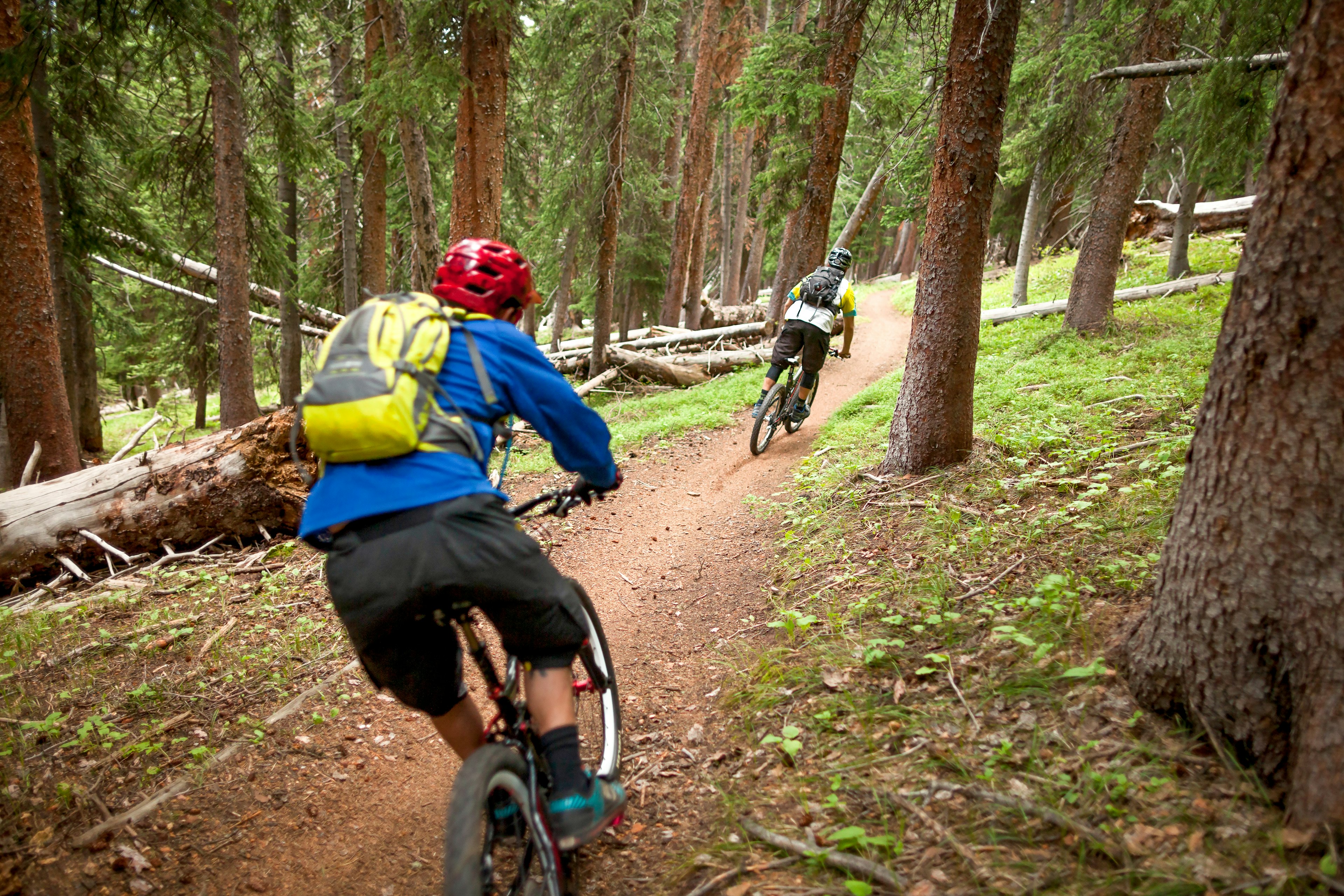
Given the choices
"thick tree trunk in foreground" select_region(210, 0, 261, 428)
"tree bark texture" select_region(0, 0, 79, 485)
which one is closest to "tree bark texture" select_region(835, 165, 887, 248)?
"thick tree trunk in foreground" select_region(210, 0, 261, 428)

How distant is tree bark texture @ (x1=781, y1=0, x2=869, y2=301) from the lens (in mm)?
12352

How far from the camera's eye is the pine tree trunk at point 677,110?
17375 millimetres

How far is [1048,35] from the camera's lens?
12188 millimetres

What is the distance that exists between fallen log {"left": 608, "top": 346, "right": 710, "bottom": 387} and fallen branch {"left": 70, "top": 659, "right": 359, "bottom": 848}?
35.6 ft

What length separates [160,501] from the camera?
21.1 ft

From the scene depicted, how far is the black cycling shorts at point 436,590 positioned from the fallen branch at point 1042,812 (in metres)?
1.65

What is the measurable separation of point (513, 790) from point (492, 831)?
0.14m

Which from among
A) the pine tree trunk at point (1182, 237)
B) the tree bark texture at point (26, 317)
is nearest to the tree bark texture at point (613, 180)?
the tree bark texture at point (26, 317)

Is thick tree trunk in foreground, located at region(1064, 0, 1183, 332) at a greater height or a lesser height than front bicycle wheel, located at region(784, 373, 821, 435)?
greater

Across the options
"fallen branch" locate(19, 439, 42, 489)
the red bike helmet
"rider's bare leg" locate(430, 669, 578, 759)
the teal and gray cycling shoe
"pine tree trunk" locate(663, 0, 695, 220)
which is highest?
"pine tree trunk" locate(663, 0, 695, 220)

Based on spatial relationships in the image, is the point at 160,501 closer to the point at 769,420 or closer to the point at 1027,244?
the point at 769,420

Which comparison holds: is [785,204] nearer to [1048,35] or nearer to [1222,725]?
[1048,35]

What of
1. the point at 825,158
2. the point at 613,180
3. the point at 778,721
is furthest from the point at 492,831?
the point at 825,158

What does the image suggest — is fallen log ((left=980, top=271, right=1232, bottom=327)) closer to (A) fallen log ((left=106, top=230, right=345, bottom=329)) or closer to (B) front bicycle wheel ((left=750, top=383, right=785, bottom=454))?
(B) front bicycle wheel ((left=750, top=383, right=785, bottom=454))
